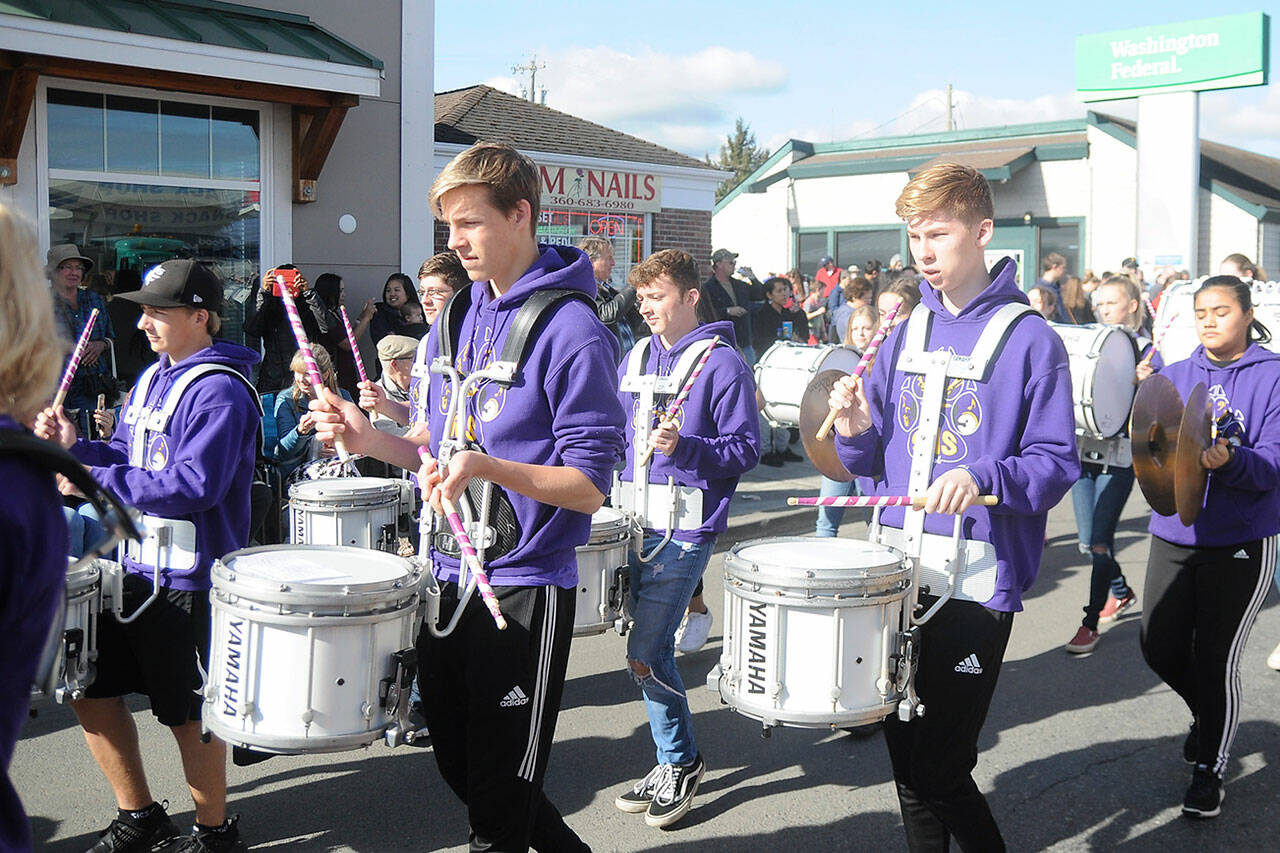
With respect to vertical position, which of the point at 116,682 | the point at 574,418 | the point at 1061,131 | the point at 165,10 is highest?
the point at 1061,131

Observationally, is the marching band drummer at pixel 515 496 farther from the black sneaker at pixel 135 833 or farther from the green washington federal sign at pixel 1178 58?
the green washington federal sign at pixel 1178 58

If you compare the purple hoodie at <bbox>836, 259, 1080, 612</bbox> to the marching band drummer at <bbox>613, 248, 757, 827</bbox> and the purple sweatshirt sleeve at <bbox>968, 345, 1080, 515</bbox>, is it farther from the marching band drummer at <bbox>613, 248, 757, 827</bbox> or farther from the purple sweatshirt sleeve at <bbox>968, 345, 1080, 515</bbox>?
the marching band drummer at <bbox>613, 248, 757, 827</bbox>

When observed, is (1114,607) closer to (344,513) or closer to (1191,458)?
(1191,458)

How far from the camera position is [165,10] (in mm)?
9148

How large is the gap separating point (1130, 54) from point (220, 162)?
19753 millimetres

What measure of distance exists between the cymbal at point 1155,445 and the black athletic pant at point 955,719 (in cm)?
113

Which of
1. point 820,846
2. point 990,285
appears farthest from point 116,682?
point 990,285

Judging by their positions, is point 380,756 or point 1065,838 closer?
point 1065,838

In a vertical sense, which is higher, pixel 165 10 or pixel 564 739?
pixel 165 10

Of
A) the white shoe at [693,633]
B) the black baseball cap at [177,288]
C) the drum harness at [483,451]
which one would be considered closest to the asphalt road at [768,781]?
the white shoe at [693,633]

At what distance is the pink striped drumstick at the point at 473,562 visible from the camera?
2734 mm

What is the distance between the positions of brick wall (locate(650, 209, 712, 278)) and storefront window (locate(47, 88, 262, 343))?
7.74 m

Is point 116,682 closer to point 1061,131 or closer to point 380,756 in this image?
point 380,756

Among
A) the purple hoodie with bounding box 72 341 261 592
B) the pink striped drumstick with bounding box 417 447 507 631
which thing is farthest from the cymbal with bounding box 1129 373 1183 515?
the purple hoodie with bounding box 72 341 261 592
